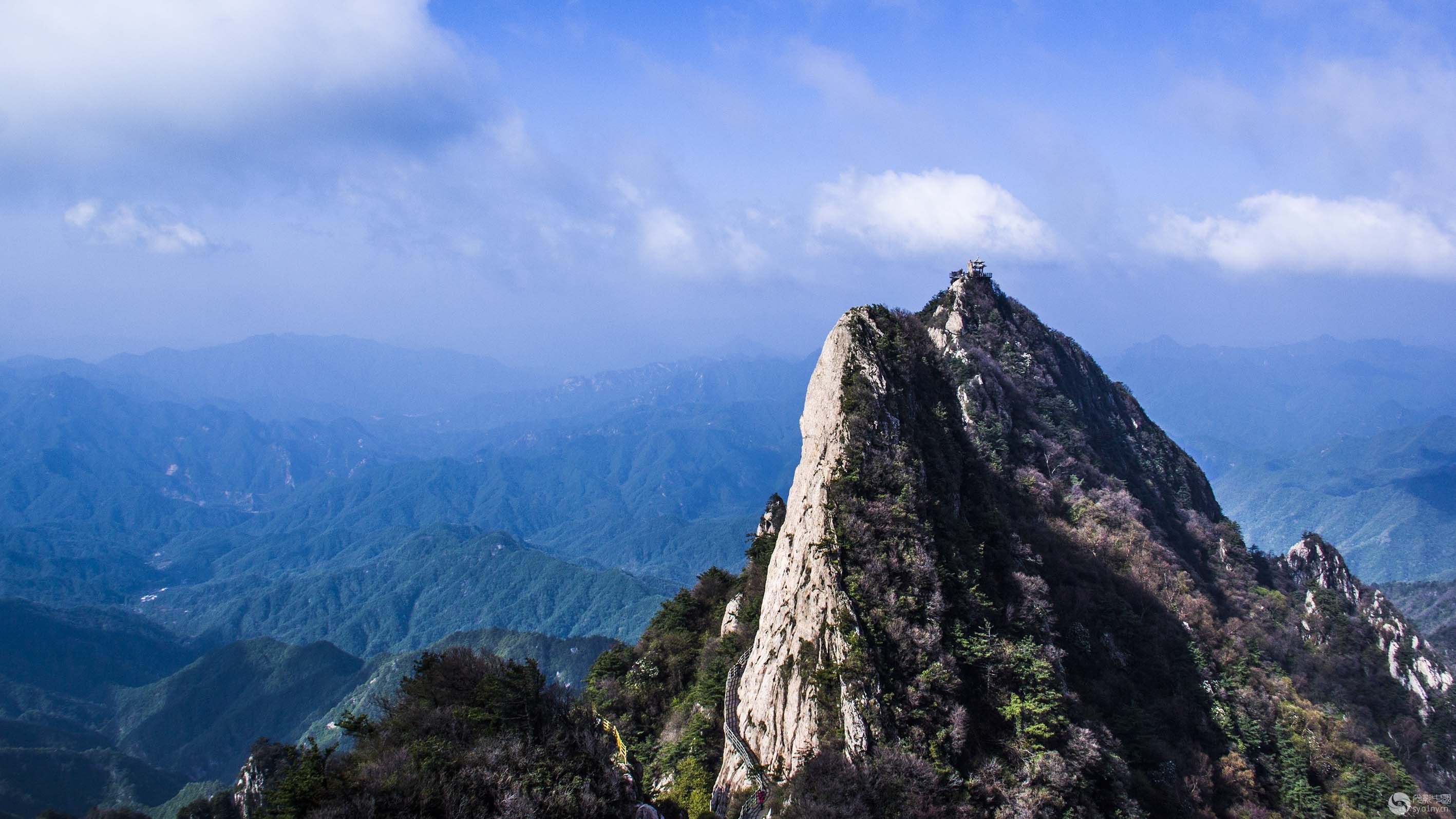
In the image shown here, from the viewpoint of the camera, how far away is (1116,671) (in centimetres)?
3331

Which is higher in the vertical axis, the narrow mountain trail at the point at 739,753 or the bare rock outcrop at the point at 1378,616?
the bare rock outcrop at the point at 1378,616

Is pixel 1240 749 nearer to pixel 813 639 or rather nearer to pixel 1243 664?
pixel 1243 664

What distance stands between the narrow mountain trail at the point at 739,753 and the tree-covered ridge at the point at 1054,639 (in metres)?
2.23

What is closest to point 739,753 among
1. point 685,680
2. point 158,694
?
point 685,680

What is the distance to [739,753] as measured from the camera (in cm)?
2567

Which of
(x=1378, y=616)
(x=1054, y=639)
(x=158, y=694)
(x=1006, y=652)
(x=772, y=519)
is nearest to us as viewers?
(x=1006, y=652)

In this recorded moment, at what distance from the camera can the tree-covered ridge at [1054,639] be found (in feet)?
77.2

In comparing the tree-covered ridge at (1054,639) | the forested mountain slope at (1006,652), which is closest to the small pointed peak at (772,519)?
the forested mountain slope at (1006,652)

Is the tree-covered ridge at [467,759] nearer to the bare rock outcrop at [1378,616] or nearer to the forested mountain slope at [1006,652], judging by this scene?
the forested mountain slope at [1006,652]

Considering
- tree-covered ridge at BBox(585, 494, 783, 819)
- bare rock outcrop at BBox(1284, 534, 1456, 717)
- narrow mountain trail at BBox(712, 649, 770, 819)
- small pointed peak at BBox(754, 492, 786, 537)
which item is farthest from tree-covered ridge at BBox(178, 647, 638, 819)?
bare rock outcrop at BBox(1284, 534, 1456, 717)

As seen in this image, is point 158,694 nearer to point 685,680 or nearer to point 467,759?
point 685,680

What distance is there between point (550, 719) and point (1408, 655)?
6862 cm

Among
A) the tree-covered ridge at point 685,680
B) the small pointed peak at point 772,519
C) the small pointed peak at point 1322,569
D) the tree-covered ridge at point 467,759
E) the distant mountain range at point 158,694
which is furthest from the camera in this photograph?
the distant mountain range at point 158,694

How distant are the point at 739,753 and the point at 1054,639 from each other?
1448cm
